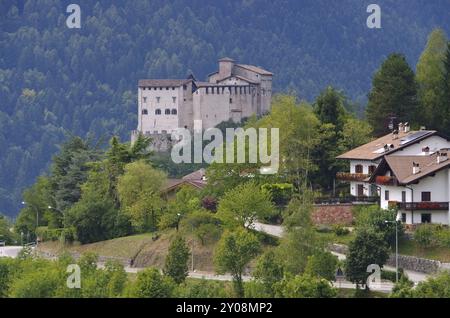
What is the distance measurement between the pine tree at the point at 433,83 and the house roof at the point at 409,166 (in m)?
10.3

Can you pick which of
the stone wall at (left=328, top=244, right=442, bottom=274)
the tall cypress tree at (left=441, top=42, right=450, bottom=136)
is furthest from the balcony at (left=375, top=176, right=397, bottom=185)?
the tall cypress tree at (left=441, top=42, right=450, bottom=136)

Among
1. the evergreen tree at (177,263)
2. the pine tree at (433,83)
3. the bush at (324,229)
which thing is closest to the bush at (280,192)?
the bush at (324,229)

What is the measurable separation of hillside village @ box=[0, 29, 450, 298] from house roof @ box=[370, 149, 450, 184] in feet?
0.25

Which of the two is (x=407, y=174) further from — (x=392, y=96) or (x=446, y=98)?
(x=392, y=96)

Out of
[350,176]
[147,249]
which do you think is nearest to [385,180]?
[350,176]

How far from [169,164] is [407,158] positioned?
50581 millimetres

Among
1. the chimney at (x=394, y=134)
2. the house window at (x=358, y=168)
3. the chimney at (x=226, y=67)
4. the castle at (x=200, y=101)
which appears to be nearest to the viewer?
the house window at (x=358, y=168)

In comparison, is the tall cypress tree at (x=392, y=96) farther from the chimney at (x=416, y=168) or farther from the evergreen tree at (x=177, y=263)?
the evergreen tree at (x=177, y=263)

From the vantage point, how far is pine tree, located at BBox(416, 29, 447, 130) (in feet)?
248

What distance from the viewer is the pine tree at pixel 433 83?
75562 millimetres

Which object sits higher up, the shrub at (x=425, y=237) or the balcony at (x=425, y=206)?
the balcony at (x=425, y=206)

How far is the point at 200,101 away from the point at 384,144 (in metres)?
62.2
